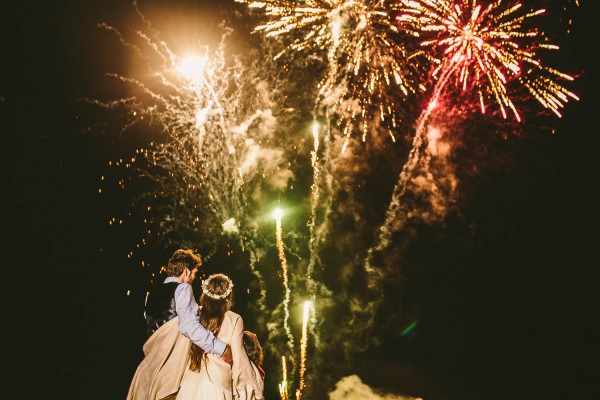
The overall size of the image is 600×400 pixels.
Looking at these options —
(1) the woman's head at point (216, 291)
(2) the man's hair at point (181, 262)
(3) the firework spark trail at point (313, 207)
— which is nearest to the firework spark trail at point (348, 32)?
(3) the firework spark trail at point (313, 207)

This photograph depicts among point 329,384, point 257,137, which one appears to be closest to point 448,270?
point 329,384

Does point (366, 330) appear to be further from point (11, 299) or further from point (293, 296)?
point (11, 299)

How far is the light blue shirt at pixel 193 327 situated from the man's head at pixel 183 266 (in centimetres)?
22

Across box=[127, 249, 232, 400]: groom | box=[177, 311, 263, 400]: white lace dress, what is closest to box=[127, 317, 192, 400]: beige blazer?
box=[127, 249, 232, 400]: groom

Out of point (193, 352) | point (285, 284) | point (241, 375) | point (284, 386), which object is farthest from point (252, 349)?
point (285, 284)

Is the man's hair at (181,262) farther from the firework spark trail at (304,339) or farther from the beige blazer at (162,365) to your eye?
the firework spark trail at (304,339)

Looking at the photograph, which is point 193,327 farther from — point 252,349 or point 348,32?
point 348,32

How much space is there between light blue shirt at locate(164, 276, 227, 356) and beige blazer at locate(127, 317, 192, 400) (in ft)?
0.55

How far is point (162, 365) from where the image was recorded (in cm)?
259

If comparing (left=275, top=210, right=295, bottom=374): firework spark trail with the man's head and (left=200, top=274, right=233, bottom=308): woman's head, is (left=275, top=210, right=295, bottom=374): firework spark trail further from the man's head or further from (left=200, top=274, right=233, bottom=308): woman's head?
(left=200, top=274, right=233, bottom=308): woman's head

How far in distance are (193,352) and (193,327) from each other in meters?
0.28

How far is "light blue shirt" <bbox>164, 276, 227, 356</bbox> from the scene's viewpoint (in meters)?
2.48

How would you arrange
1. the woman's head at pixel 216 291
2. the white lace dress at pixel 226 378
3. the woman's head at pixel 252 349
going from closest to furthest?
the white lace dress at pixel 226 378, the woman's head at pixel 216 291, the woman's head at pixel 252 349

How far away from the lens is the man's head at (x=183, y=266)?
9.26ft
